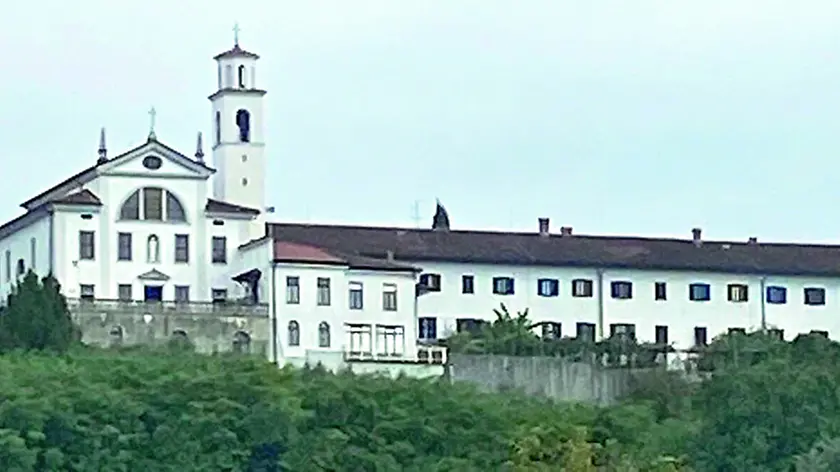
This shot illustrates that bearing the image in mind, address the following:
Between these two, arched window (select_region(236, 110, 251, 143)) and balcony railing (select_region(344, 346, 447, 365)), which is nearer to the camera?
balcony railing (select_region(344, 346, 447, 365))

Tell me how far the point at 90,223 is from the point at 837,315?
23.2 meters

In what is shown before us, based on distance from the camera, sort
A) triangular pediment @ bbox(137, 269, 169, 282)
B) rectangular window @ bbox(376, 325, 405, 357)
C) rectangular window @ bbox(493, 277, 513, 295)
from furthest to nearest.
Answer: rectangular window @ bbox(493, 277, 513, 295), rectangular window @ bbox(376, 325, 405, 357), triangular pediment @ bbox(137, 269, 169, 282)

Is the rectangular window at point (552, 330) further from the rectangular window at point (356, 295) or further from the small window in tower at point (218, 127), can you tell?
the small window in tower at point (218, 127)

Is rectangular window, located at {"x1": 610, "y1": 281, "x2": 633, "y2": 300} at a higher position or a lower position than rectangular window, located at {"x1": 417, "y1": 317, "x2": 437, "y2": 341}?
higher

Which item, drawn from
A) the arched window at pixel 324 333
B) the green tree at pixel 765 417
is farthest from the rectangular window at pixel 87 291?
the green tree at pixel 765 417

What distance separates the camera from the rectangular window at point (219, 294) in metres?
107

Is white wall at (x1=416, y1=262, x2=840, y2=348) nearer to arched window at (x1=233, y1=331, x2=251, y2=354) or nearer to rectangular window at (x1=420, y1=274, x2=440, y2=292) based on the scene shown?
rectangular window at (x1=420, y1=274, x2=440, y2=292)

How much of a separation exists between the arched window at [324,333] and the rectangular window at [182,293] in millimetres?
3592

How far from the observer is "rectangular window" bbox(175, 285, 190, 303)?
107m

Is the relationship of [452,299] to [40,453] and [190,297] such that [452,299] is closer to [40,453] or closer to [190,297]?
[190,297]

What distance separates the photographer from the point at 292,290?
107 metres

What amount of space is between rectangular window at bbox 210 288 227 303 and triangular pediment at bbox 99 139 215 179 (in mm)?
3087

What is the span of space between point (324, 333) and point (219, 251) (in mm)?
3875

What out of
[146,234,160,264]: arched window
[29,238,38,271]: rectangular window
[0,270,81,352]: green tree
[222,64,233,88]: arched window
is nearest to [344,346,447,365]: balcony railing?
[146,234,160,264]: arched window
